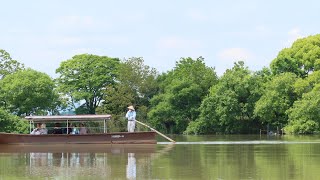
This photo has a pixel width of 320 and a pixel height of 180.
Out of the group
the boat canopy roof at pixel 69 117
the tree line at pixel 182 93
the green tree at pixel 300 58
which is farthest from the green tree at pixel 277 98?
the boat canopy roof at pixel 69 117

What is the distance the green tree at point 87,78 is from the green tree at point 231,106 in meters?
17.7

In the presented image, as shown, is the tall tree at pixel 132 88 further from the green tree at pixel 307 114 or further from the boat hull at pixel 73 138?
the boat hull at pixel 73 138

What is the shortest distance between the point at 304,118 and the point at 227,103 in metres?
10.5

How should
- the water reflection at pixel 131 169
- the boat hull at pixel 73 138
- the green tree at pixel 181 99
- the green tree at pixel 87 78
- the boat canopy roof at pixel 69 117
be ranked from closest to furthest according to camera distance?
the water reflection at pixel 131 169 → the boat hull at pixel 73 138 → the boat canopy roof at pixel 69 117 → the green tree at pixel 181 99 → the green tree at pixel 87 78

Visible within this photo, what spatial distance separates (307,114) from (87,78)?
34.4 metres

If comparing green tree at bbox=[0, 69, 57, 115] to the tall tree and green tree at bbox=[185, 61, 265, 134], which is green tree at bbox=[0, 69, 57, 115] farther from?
green tree at bbox=[185, 61, 265, 134]

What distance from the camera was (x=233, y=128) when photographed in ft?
242

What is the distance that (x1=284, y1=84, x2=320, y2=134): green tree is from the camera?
212 feet

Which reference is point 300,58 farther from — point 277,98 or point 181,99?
point 181,99

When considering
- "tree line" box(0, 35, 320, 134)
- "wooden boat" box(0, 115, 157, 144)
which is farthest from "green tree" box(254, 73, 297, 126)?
"wooden boat" box(0, 115, 157, 144)

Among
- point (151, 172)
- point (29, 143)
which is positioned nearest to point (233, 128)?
point (29, 143)

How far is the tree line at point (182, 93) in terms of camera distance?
68.7 m

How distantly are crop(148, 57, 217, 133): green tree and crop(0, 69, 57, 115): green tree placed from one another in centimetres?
1599

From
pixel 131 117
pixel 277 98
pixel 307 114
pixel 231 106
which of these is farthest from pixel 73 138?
pixel 231 106
